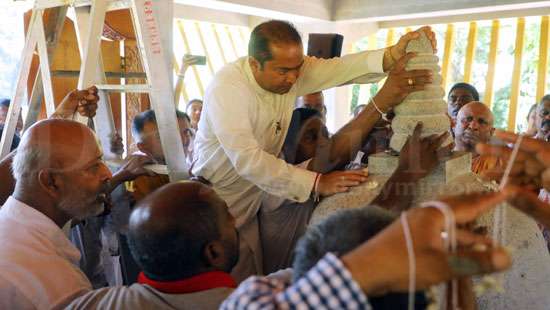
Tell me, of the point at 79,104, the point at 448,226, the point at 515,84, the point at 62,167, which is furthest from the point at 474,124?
the point at 515,84

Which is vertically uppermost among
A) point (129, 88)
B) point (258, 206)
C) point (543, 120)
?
point (129, 88)

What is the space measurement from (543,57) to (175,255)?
224 inches

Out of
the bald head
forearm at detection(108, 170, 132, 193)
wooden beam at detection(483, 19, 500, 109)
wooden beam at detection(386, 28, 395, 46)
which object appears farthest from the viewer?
wooden beam at detection(386, 28, 395, 46)

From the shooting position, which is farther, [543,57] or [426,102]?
[543,57]

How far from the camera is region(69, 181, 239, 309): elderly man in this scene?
1226 mm

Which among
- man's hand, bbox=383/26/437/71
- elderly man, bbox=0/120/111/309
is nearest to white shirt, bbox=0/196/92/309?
elderly man, bbox=0/120/111/309

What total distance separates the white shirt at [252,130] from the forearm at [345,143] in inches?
7.0

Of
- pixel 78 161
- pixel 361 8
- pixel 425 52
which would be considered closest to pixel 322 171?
pixel 425 52

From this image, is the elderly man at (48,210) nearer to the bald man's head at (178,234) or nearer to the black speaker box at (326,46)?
the bald man's head at (178,234)

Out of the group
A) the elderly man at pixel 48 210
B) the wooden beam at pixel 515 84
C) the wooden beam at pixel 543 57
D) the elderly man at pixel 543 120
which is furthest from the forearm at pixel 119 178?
the wooden beam at pixel 543 57

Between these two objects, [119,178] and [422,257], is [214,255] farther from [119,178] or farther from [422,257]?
[119,178]

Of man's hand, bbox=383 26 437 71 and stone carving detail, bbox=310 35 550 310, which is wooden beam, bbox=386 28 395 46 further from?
stone carving detail, bbox=310 35 550 310

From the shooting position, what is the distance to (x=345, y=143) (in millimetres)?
2031

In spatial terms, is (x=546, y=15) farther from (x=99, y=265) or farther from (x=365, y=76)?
(x=99, y=265)
